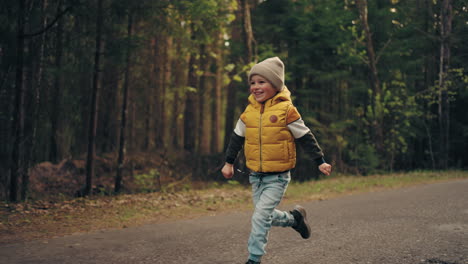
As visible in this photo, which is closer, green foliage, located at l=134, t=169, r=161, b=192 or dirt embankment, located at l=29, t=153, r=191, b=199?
green foliage, located at l=134, t=169, r=161, b=192

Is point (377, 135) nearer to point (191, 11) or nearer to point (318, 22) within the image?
point (318, 22)

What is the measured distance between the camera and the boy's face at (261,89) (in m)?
4.56

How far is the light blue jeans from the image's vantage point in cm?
431

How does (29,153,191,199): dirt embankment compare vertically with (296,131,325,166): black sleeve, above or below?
below

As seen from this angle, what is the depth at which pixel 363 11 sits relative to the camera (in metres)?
19.4

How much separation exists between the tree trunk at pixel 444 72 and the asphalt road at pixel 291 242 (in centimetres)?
1428

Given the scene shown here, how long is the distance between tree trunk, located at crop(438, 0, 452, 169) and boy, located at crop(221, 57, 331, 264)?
1811cm

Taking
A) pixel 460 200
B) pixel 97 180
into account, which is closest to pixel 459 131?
pixel 460 200

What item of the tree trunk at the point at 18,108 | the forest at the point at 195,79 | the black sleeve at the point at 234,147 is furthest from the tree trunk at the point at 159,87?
the black sleeve at the point at 234,147

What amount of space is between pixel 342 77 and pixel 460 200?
13.0 m

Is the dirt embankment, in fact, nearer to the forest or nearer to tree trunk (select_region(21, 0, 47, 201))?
the forest

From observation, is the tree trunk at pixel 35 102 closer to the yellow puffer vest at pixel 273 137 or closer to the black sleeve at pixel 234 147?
the black sleeve at pixel 234 147

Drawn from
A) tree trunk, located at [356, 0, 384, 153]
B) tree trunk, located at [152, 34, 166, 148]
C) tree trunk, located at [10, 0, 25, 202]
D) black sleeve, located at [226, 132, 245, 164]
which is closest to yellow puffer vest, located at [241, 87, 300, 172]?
black sleeve, located at [226, 132, 245, 164]

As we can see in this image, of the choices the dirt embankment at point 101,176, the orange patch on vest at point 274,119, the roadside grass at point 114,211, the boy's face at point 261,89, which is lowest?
the dirt embankment at point 101,176
